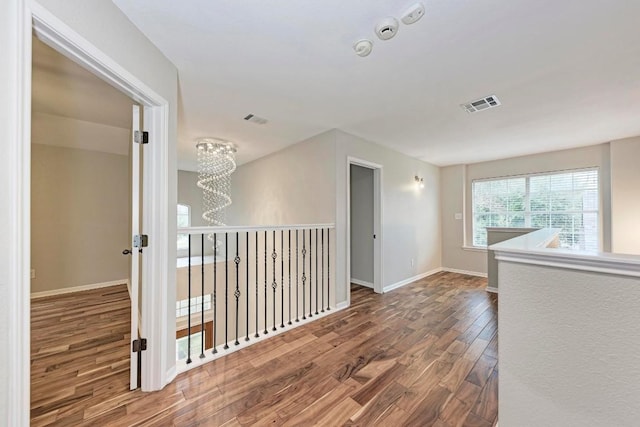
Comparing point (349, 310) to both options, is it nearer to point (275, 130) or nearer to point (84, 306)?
point (275, 130)

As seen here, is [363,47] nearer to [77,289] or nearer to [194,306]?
[77,289]

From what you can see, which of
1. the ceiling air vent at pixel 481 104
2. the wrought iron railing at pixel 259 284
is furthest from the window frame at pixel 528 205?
the wrought iron railing at pixel 259 284

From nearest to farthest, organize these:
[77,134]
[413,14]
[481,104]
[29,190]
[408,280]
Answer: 1. [29,190]
2. [413,14]
3. [481,104]
4. [77,134]
5. [408,280]

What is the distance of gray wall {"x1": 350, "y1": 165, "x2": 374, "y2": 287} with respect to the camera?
14.8 ft

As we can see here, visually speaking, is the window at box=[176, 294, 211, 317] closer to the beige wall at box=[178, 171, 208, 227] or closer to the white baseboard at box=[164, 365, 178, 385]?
the beige wall at box=[178, 171, 208, 227]

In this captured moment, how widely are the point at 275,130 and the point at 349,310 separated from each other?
8.87 ft

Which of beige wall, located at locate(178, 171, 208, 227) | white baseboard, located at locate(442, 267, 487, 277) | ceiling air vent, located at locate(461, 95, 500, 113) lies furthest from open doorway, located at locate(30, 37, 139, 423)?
white baseboard, located at locate(442, 267, 487, 277)

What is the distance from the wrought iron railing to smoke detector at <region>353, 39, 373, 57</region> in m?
1.76

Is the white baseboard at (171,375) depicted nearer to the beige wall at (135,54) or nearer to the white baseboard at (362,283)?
the beige wall at (135,54)

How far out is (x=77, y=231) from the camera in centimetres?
407

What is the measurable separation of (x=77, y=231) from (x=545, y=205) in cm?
823

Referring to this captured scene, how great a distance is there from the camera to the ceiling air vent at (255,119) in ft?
10.0

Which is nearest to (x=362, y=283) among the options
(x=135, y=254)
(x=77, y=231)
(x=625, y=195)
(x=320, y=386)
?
(x=320, y=386)

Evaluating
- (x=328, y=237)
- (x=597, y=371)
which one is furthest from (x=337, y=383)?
(x=328, y=237)
